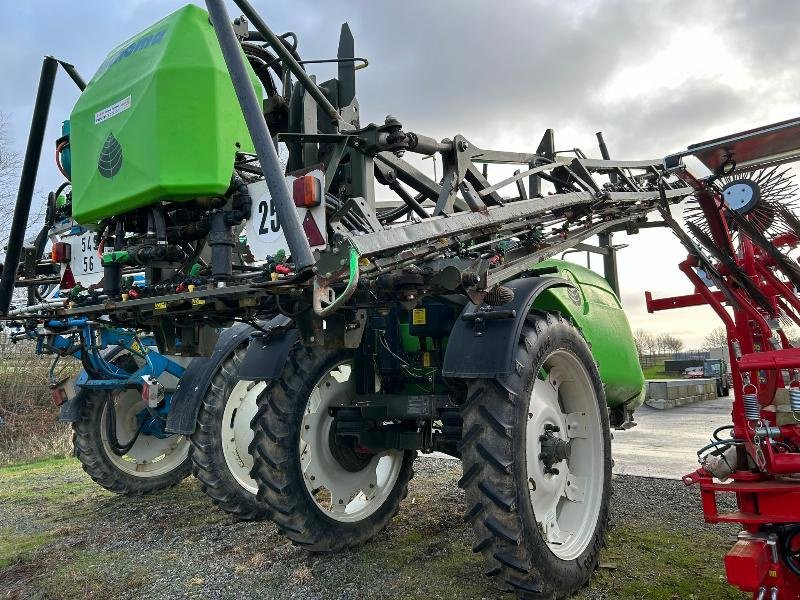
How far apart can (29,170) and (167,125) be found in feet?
4.39

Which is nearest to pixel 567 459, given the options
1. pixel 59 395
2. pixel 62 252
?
pixel 62 252

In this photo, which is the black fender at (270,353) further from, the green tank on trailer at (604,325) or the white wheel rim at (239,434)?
the green tank on trailer at (604,325)

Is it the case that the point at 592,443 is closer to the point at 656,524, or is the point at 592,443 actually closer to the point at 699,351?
the point at 656,524

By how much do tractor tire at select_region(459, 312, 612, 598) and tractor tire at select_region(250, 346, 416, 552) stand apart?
3.86 feet

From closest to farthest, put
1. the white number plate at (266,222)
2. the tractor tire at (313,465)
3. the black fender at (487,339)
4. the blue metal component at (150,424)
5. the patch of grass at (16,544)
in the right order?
the white number plate at (266,222) → the black fender at (487,339) → the tractor tire at (313,465) → the patch of grass at (16,544) → the blue metal component at (150,424)

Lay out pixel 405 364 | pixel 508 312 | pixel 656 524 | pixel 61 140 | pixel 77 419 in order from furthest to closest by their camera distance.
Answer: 1. pixel 77 419
2. pixel 656 524
3. pixel 405 364
4. pixel 61 140
5. pixel 508 312

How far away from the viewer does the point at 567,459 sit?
405 centimetres

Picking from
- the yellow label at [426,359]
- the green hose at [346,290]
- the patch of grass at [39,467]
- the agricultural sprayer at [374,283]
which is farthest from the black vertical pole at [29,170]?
the patch of grass at [39,467]

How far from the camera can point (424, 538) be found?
4.89 m

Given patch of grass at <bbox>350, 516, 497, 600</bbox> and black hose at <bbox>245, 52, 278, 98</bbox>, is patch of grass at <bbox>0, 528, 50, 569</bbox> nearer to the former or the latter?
patch of grass at <bbox>350, 516, 497, 600</bbox>

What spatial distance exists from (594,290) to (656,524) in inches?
74.3

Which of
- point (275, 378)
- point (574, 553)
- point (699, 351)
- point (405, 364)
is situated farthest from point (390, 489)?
point (699, 351)

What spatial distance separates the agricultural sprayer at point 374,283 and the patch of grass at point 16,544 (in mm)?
1988

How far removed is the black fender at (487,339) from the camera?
3.31 metres
